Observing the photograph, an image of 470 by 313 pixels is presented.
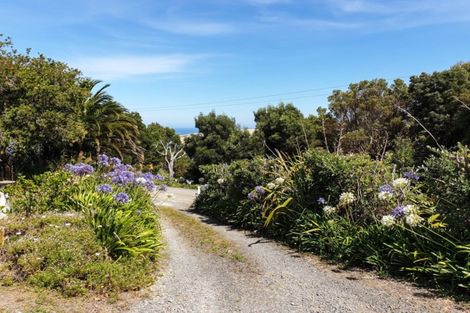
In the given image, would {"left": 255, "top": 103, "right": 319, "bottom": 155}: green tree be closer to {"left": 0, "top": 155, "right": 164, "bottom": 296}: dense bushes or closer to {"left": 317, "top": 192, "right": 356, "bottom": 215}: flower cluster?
{"left": 317, "top": 192, "right": 356, "bottom": 215}: flower cluster

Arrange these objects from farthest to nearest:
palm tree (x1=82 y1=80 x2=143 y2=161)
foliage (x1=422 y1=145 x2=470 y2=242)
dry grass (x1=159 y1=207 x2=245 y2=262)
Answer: palm tree (x1=82 y1=80 x2=143 y2=161)
dry grass (x1=159 y1=207 x2=245 y2=262)
foliage (x1=422 y1=145 x2=470 y2=242)

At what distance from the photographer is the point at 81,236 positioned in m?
5.00

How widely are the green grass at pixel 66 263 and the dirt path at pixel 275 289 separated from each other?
0.40 m

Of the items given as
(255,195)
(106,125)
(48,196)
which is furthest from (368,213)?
(106,125)

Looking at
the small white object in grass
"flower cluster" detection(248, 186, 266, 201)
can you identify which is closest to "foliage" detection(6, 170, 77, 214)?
the small white object in grass

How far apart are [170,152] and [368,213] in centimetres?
3116

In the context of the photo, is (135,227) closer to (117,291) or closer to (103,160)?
(117,291)

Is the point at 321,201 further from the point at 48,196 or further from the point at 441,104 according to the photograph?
the point at 441,104

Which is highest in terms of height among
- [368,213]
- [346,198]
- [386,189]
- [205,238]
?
[386,189]

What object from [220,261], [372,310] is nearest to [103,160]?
[220,261]

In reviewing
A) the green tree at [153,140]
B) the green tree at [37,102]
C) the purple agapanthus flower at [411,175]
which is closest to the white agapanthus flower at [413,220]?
the purple agapanthus flower at [411,175]

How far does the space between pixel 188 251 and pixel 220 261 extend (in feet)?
3.06

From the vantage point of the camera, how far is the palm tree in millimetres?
17547

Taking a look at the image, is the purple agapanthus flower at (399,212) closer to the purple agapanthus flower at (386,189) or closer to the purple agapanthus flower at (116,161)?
the purple agapanthus flower at (386,189)
